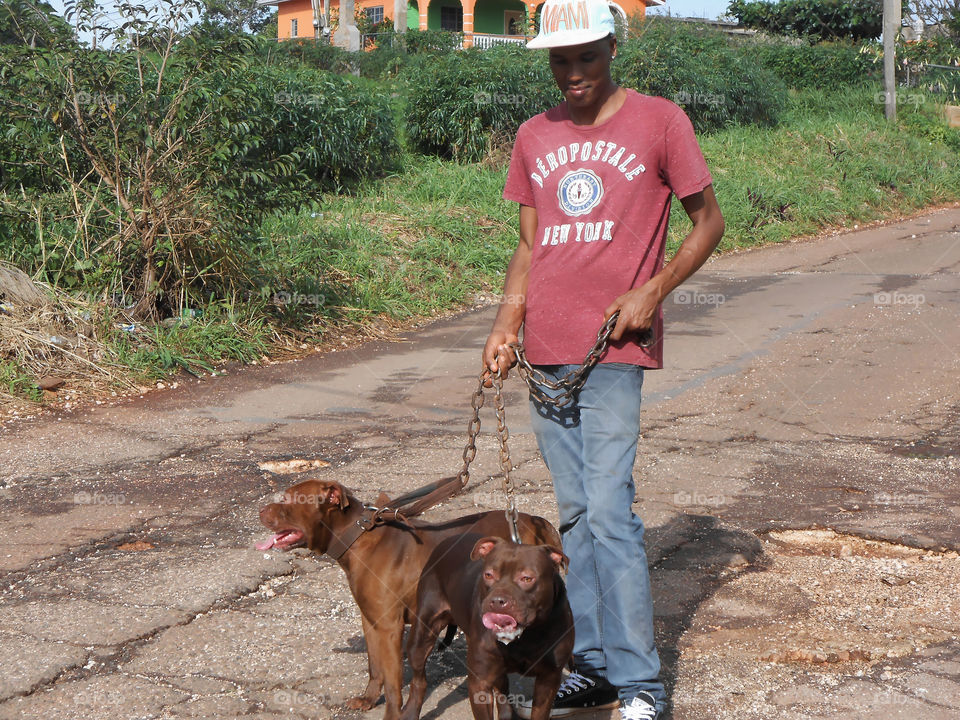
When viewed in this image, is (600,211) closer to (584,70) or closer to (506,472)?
(584,70)

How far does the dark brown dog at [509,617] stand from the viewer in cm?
261

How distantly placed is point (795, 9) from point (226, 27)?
81.2 ft

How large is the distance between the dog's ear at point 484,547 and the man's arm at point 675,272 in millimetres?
646

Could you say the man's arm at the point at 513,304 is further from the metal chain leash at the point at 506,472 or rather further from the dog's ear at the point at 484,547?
the dog's ear at the point at 484,547

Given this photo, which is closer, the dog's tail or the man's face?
the man's face

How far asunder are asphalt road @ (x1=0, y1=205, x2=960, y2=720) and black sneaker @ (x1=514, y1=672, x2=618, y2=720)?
197 millimetres

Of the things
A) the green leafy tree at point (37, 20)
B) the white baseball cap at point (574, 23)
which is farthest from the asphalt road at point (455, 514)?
the green leafy tree at point (37, 20)

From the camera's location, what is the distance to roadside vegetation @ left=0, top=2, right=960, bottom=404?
805 centimetres

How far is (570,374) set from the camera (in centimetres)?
303

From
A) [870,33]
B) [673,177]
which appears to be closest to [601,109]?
[673,177]

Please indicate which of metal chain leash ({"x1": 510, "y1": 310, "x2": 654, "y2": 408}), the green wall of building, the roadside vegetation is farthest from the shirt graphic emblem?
the green wall of building

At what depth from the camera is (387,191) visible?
13.6 metres

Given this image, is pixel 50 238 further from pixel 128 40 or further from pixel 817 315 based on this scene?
pixel 817 315

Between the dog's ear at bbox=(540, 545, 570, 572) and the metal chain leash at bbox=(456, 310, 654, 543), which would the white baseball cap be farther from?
the dog's ear at bbox=(540, 545, 570, 572)
